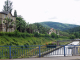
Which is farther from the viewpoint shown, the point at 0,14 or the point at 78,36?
the point at 78,36

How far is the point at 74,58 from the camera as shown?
7.40 metres

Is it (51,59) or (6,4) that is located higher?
(6,4)

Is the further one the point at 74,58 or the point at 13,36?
the point at 13,36

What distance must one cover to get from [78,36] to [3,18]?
41811mm

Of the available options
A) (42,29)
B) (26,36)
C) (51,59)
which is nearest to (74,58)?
(51,59)

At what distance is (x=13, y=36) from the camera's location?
28.6m

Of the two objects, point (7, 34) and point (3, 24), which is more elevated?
point (3, 24)

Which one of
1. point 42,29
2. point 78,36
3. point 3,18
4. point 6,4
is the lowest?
point 78,36

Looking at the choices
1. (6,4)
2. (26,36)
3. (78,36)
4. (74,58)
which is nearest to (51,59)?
(74,58)

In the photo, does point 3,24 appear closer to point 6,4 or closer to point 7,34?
point 7,34

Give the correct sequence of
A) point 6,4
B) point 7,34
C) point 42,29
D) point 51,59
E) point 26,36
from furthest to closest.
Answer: point 42,29 < point 6,4 < point 26,36 < point 7,34 < point 51,59

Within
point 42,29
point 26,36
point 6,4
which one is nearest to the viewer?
point 26,36

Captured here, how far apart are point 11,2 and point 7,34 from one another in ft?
77.2

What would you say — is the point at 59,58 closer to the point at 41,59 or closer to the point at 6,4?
the point at 41,59
